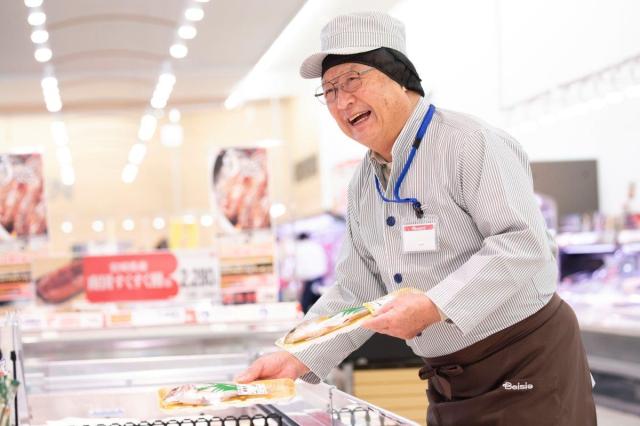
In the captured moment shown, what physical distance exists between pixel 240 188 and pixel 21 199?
4.94 feet

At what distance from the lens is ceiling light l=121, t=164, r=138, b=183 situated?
973 cm

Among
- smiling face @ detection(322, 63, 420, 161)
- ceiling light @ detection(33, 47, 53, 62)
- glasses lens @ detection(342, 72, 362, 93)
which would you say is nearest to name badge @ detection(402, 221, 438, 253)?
smiling face @ detection(322, 63, 420, 161)

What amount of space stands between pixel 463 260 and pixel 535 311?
196 mm

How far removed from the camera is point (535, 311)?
227cm

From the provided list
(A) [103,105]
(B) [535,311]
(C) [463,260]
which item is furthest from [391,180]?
(A) [103,105]

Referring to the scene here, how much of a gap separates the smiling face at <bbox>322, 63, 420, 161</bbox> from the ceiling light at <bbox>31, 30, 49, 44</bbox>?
16.8 ft

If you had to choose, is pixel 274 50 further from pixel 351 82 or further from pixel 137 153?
pixel 351 82

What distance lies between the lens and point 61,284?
8.06 m

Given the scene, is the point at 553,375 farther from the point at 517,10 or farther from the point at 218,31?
the point at 517,10

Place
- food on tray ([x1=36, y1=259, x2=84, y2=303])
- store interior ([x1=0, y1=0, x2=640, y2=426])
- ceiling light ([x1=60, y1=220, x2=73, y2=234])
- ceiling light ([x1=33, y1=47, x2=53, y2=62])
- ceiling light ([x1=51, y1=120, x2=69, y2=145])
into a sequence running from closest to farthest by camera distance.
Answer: store interior ([x1=0, y1=0, x2=640, y2=426])
ceiling light ([x1=33, y1=47, x2=53, y2=62])
food on tray ([x1=36, y1=259, x2=84, y2=303])
ceiling light ([x1=60, y1=220, x2=73, y2=234])
ceiling light ([x1=51, y1=120, x2=69, y2=145])

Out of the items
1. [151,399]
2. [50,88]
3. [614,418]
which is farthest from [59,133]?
[151,399]

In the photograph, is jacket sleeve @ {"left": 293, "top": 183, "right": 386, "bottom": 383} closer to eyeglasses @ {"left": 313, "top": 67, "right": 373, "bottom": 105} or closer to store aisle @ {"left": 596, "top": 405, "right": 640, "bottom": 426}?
eyeglasses @ {"left": 313, "top": 67, "right": 373, "bottom": 105}

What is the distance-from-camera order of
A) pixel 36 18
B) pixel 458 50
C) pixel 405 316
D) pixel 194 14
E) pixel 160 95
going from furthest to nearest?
pixel 458 50 → pixel 160 95 → pixel 194 14 → pixel 36 18 → pixel 405 316

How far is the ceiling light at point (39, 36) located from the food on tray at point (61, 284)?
1804mm
